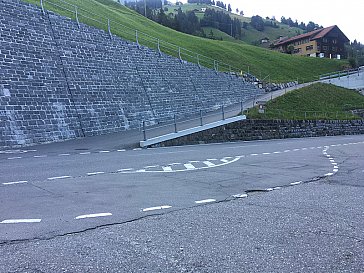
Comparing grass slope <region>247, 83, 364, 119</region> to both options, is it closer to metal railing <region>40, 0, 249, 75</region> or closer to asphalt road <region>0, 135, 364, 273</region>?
metal railing <region>40, 0, 249, 75</region>

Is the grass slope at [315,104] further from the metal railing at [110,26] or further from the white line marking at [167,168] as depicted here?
the white line marking at [167,168]

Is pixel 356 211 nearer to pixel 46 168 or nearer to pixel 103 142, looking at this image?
pixel 46 168

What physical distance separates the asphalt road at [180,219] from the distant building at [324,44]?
10715cm

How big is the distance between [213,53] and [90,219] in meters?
57.1

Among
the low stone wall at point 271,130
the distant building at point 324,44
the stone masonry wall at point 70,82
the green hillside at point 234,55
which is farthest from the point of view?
the distant building at point 324,44

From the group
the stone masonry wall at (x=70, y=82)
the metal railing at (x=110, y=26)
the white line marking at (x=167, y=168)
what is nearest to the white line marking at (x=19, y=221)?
the white line marking at (x=167, y=168)

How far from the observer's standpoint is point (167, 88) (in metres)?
31.6

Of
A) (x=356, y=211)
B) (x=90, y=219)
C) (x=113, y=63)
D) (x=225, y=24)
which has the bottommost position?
(x=356, y=211)

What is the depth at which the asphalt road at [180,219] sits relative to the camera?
4.36 m

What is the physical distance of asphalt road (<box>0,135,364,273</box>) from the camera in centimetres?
436

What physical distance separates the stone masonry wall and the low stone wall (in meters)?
5.08

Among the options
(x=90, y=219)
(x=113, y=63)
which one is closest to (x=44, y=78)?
(x=113, y=63)

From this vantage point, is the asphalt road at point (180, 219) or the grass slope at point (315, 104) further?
the grass slope at point (315, 104)

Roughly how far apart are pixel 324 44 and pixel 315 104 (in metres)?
77.9
